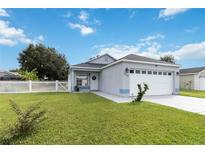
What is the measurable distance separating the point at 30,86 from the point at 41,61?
15.8 metres

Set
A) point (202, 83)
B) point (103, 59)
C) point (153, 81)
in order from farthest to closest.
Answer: point (202, 83), point (103, 59), point (153, 81)

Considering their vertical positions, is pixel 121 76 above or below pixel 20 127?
above

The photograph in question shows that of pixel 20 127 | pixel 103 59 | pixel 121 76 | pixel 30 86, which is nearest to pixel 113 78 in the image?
pixel 121 76

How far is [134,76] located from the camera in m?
11.6

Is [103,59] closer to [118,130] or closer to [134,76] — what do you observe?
[134,76]

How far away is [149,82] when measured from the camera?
39.7ft

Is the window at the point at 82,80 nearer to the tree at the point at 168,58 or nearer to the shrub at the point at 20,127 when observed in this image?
the shrub at the point at 20,127

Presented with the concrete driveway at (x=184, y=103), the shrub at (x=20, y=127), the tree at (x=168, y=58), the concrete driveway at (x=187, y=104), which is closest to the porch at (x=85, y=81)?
the concrete driveway at (x=184, y=103)

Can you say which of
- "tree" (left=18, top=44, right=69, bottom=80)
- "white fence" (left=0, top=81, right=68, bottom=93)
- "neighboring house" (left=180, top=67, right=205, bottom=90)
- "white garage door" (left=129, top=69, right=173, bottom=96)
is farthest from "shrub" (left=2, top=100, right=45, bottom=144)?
"tree" (left=18, top=44, right=69, bottom=80)

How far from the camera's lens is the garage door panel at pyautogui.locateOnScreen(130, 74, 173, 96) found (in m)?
11.6

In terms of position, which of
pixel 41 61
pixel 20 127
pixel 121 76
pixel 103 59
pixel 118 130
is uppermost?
pixel 41 61

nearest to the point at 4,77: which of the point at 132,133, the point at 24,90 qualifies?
the point at 24,90

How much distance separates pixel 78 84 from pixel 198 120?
13.0 metres

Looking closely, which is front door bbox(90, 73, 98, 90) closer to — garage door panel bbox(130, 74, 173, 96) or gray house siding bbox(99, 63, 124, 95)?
gray house siding bbox(99, 63, 124, 95)
